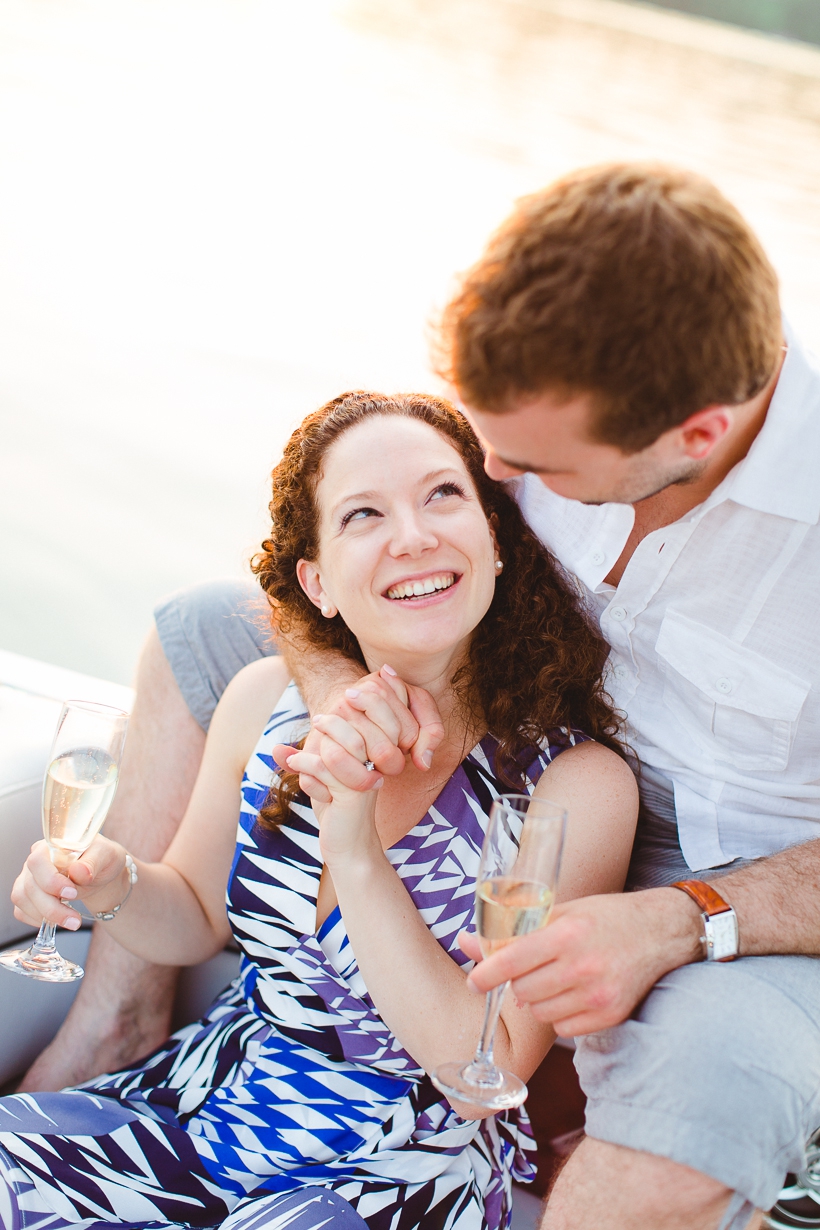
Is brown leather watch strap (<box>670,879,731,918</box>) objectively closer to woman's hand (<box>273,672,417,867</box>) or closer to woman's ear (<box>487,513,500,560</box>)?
woman's hand (<box>273,672,417,867</box>)

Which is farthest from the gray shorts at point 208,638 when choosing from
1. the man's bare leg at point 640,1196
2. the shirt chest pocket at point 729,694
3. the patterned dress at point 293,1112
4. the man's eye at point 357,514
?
the man's bare leg at point 640,1196

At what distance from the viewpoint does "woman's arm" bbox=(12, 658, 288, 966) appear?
1868 mm

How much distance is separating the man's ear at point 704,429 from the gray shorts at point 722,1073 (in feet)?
2.38

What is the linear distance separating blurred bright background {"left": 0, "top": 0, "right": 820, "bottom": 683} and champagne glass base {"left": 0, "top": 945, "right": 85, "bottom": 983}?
2.92 meters

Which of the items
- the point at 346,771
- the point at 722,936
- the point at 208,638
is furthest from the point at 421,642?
the point at 208,638

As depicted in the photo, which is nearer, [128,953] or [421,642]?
[421,642]

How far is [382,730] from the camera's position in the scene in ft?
5.24

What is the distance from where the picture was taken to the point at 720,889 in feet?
4.87

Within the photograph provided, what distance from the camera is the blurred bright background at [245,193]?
5.35 m

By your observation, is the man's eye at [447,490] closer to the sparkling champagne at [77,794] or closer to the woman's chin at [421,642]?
the woman's chin at [421,642]

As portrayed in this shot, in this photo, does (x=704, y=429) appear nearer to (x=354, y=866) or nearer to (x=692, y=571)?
(x=692, y=571)

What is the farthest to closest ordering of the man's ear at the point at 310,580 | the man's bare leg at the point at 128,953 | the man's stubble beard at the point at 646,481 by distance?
the man's bare leg at the point at 128,953
the man's ear at the point at 310,580
the man's stubble beard at the point at 646,481

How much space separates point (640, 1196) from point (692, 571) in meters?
1.00

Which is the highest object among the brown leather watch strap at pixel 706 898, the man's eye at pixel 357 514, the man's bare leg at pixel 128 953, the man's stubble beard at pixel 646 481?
the man's stubble beard at pixel 646 481
